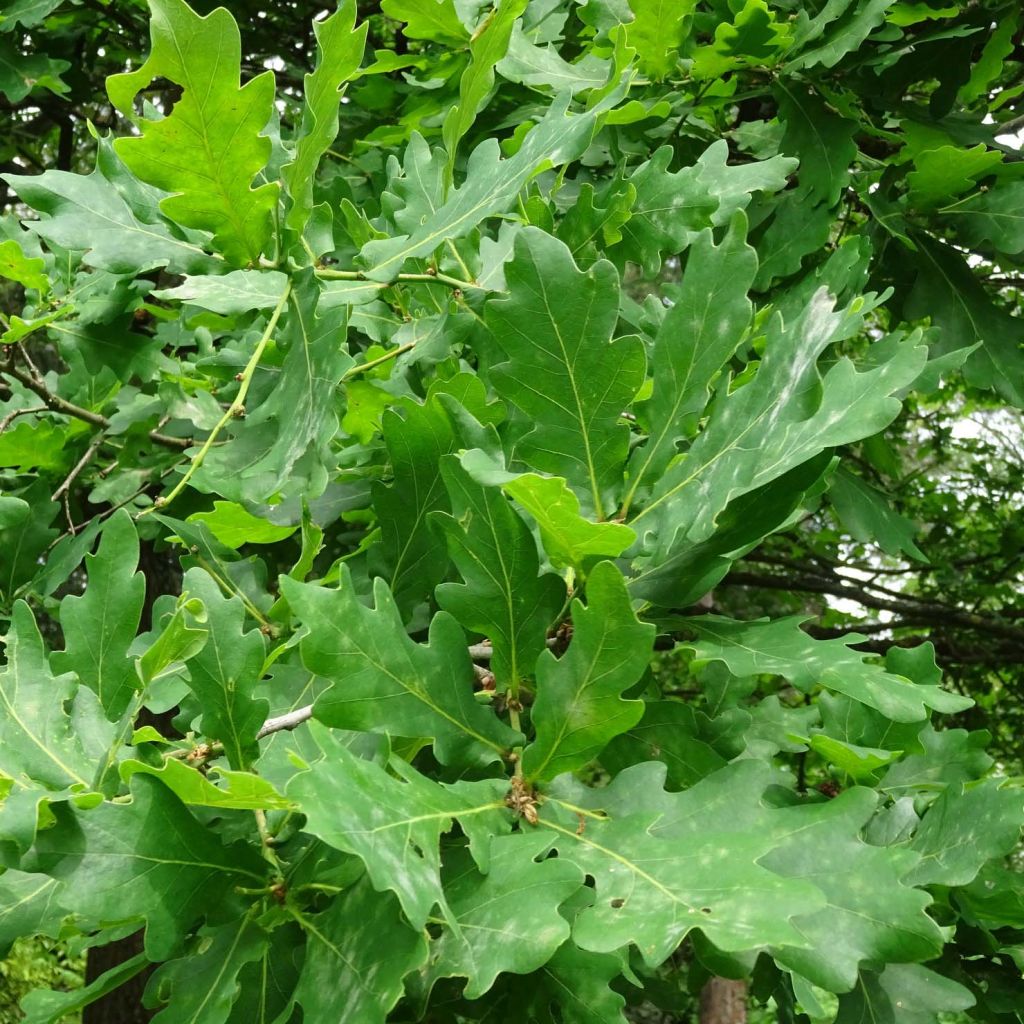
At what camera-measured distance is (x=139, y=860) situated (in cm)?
91

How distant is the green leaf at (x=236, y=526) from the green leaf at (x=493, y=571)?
1.75 feet

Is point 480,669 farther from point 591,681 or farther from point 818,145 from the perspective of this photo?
point 818,145

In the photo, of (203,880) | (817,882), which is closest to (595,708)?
(817,882)

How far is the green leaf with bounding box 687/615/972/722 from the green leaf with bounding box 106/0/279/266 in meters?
0.60

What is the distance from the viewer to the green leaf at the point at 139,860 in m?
0.88

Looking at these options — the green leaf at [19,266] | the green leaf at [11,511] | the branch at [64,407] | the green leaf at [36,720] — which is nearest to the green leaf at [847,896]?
the green leaf at [36,720]

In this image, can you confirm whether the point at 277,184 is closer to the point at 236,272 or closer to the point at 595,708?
the point at 236,272

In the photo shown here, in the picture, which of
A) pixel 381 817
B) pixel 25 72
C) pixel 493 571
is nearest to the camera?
pixel 381 817

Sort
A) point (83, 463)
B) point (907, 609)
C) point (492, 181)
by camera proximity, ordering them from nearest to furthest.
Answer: point (492, 181), point (83, 463), point (907, 609)

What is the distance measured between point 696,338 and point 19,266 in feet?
4.48

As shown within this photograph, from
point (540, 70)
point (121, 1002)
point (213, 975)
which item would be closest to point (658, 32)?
point (540, 70)

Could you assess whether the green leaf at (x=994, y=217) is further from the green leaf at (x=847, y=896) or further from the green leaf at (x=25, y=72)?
the green leaf at (x=25, y=72)

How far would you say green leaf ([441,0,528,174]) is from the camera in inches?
44.6

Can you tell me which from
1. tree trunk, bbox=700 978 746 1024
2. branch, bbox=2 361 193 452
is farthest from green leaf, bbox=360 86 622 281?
tree trunk, bbox=700 978 746 1024
